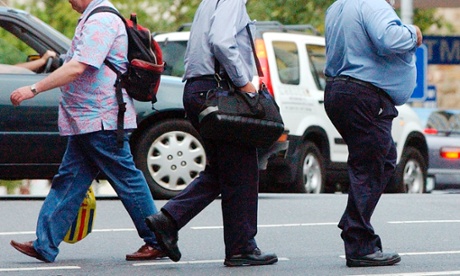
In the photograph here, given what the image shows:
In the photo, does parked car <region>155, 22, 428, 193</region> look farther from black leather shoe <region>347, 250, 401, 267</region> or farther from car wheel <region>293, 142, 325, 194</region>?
black leather shoe <region>347, 250, 401, 267</region>

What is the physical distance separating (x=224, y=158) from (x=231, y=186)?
0.53 feet

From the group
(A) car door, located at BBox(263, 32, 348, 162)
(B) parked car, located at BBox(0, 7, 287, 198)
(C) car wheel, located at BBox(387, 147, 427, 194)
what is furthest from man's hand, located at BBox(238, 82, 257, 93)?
(C) car wheel, located at BBox(387, 147, 427, 194)

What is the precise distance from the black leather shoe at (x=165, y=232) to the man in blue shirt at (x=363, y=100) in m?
0.94

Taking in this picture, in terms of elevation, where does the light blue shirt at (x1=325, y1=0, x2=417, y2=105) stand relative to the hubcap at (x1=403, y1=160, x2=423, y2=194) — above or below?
above

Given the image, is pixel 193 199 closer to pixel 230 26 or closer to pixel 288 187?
pixel 230 26

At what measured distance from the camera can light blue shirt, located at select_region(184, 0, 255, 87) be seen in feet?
22.7

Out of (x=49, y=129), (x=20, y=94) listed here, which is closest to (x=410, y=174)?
(x=49, y=129)

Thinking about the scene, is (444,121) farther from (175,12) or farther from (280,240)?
(175,12)

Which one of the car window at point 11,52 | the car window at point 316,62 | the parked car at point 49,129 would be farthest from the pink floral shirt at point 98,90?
the car window at point 316,62

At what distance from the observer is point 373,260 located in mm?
7309

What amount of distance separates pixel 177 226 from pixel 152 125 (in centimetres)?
455

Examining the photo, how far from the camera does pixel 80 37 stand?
7266mm

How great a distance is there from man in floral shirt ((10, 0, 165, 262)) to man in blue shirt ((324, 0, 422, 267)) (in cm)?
116

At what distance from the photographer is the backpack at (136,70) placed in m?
7.35
